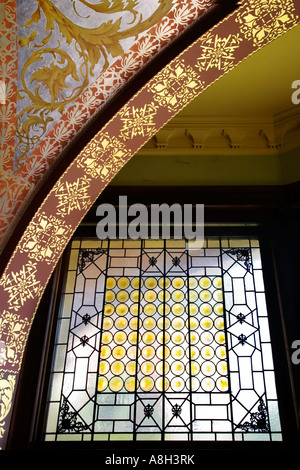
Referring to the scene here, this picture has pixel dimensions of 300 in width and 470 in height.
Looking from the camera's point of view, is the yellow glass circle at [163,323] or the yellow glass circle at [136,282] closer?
the yellow glass circle at [163,323]

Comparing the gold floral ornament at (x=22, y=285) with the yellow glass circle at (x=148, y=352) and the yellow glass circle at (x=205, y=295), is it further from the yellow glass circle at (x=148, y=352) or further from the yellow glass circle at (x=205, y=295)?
the yellow glass circle at (x=205, y=295)

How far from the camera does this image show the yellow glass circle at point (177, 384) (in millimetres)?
3385

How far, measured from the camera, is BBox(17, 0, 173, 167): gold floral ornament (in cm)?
266

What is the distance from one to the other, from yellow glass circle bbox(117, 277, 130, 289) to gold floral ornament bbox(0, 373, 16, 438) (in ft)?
4.16

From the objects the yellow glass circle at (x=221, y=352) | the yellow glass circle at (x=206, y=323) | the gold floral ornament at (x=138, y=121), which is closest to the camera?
the gold floral ornament at (x=138, y=121)

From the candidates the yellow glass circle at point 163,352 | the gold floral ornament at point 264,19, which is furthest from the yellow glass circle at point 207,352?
the gold floral ornament at point 264,19

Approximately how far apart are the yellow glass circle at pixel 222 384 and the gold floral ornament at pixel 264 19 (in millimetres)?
2277

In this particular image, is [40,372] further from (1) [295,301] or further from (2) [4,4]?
(2) [4,4]

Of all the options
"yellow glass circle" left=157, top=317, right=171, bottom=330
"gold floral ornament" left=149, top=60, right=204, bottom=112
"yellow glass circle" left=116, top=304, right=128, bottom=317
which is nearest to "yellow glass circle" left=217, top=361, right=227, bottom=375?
"yellow glass circle" left=157, top=317, right=171, bottom=330

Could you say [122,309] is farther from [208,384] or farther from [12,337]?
[12,337]

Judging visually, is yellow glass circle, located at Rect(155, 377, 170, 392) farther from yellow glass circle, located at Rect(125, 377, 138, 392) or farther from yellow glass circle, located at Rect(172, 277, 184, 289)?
yellow glass circle, located at Rect(172, 277, 184, 289)

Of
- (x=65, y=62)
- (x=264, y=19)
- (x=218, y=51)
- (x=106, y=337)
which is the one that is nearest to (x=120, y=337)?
(x=106, y=337)

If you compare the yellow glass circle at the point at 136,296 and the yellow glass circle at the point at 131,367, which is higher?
the yellow glass circle at the point at 136,296

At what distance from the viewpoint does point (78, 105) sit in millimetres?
2814
